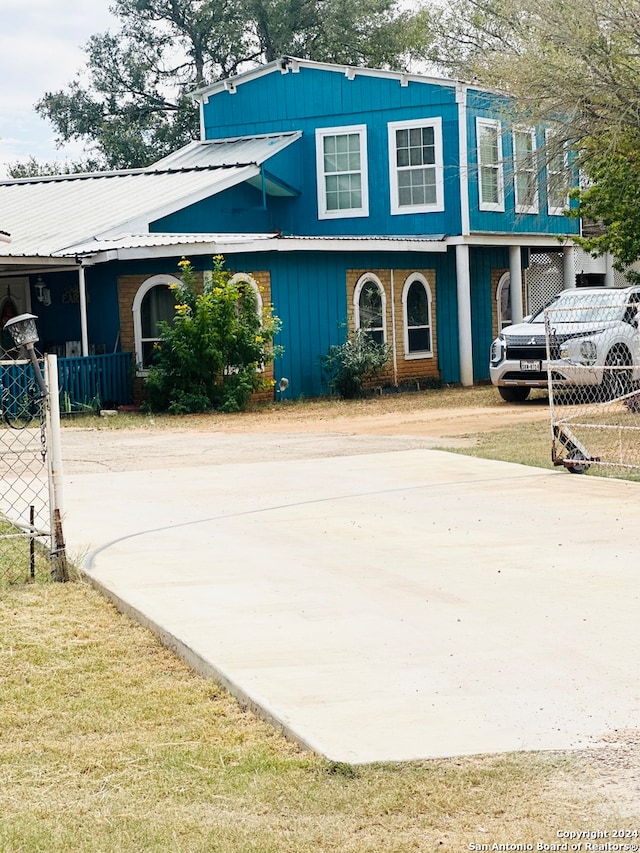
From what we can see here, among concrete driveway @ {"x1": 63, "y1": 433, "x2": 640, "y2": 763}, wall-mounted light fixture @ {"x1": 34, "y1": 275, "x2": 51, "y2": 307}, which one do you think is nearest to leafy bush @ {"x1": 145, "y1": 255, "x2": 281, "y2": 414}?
wall-mounted light fixture @ {"x1": 34, "y1": 275, "x2": 51, "y2": 307}

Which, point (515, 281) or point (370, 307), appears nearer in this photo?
point (370, 307)

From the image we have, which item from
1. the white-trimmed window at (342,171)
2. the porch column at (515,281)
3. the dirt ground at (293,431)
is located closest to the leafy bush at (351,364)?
the dirt ground at (293,431)

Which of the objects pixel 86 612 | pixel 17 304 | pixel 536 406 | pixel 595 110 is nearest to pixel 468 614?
pixel 86 612

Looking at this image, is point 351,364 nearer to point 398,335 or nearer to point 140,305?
point 398,335

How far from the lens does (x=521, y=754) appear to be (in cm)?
473

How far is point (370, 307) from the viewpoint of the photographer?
25.9m

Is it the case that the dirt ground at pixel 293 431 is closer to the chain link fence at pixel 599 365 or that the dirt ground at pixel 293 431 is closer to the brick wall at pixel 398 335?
the chain link fence at pixel 599 365

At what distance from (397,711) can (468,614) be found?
1.69 m

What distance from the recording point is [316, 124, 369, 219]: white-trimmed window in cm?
2791

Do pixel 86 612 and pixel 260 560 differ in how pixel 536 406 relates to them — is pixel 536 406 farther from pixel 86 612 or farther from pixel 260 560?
pixel 86 612

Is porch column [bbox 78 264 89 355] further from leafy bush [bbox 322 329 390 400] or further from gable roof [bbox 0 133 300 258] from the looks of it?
leafy bush [bbox 322 329 390 400]

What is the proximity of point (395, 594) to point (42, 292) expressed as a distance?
1915 cm

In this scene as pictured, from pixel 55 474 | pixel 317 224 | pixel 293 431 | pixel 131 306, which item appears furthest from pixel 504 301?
pixel 55 474

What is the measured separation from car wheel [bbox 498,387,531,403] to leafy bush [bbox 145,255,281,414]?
4.09 meters
